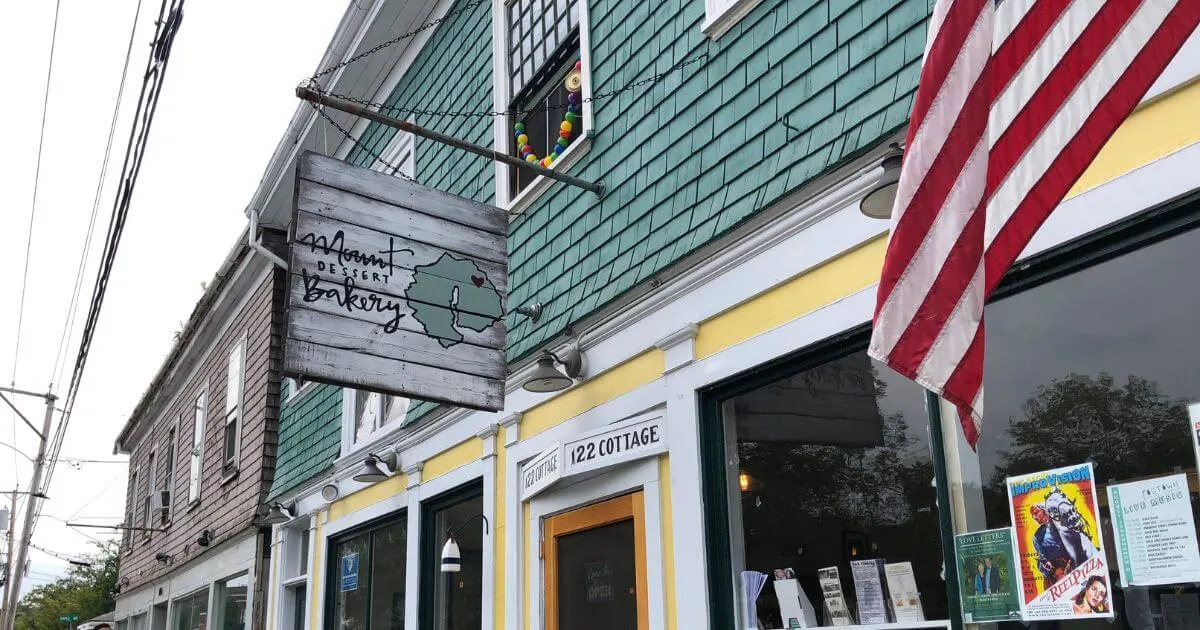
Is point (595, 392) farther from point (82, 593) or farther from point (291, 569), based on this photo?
point (82, 593)

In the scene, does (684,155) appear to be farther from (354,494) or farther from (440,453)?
(354,494)

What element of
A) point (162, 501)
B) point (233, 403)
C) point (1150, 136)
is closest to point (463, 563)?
point (1150, 136)

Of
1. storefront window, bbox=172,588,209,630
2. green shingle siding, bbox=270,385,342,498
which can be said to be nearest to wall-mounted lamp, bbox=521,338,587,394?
green shingle siding, bbox=270,385,342,498

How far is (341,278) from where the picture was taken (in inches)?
229

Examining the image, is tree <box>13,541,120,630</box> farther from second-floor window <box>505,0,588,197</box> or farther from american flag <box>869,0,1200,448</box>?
american flag <box>869,0,1200,448</box>

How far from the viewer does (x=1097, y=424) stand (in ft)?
11.5

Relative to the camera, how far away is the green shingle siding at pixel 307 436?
10422 millimetres

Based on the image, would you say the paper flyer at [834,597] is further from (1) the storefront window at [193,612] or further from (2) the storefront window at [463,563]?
(1) the storefront window at [193,612]

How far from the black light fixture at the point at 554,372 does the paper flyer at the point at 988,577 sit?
271 cm

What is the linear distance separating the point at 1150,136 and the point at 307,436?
935 cm

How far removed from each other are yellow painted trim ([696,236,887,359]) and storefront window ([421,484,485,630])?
2715mm

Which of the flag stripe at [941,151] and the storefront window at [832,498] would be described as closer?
the flag stripe at [941,151]

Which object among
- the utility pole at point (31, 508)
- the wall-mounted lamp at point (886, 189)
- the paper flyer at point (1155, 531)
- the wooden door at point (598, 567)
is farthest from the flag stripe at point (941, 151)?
the utility pole at point (31, 508)

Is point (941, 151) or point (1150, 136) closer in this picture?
point (941, 151)
